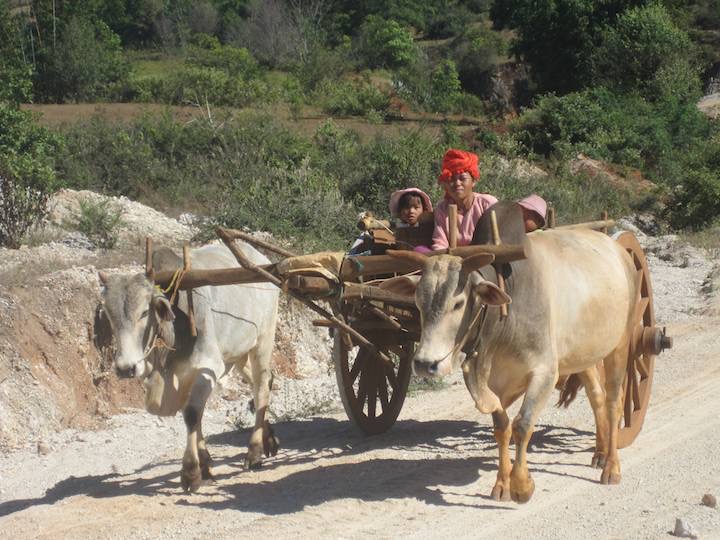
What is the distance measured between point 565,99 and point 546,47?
10.3 meters

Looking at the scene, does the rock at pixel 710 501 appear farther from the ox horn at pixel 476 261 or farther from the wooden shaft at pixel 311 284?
the wooden shaft at pixel 311 284

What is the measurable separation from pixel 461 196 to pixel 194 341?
196cm

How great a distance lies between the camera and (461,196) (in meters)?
6.97

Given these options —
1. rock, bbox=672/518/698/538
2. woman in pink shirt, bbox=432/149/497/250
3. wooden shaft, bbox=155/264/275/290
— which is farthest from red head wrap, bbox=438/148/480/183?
rock, bbox=672/518/698/538

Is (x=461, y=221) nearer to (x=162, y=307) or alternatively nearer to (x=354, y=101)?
(x=162, y=307)

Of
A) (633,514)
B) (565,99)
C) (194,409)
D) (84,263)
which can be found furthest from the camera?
(565,99)

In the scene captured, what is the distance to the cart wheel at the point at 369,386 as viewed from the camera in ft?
25.9

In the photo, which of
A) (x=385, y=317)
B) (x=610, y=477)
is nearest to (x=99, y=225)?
(x=385, y=317)

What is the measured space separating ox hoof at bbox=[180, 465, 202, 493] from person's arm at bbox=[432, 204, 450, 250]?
80.0 inches

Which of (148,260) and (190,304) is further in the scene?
(190,304)

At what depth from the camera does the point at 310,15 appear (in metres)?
57.2

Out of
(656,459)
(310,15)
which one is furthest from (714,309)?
(310,15)

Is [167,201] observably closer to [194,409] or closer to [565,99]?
[194,409]

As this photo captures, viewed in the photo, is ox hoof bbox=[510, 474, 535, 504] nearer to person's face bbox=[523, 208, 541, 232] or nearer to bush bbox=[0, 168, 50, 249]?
person's face bbox=[523, 208, 541, 232]
